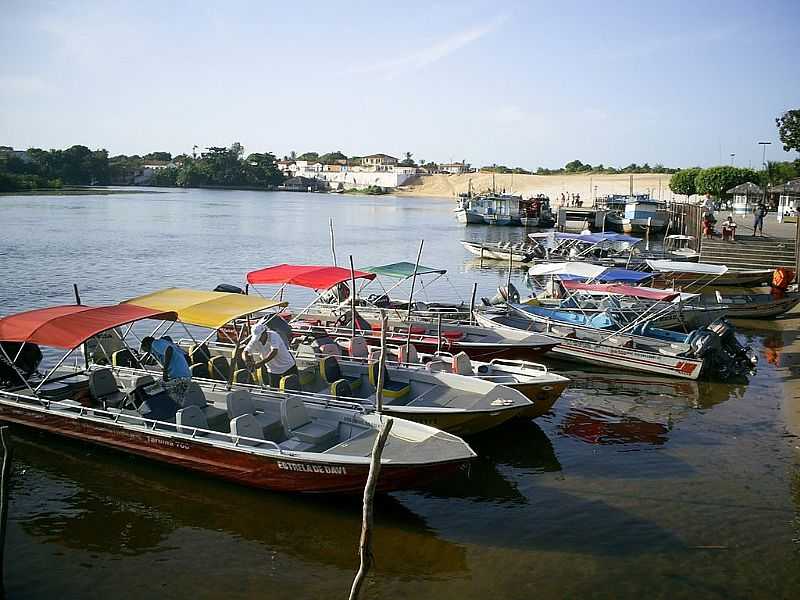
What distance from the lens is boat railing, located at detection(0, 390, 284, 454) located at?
9.94 metres

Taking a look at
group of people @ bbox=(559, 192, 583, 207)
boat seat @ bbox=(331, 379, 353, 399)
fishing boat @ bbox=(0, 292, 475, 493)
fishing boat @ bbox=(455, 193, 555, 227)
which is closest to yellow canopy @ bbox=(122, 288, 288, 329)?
fishing boat @ bbox=(0, 292, 475, 493)

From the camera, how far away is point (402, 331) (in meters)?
18.0

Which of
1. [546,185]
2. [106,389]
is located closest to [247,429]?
[106,389]

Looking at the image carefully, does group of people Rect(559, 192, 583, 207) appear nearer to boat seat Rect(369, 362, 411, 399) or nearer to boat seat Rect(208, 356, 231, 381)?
boat seat Rect(369, 362, 411, 399)

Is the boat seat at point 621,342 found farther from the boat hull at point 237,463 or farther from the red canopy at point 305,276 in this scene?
the boat hull at point 237,463

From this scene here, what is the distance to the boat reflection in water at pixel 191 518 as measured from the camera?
8.97 m

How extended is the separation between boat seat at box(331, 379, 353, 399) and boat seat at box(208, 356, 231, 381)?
1989 millimetres

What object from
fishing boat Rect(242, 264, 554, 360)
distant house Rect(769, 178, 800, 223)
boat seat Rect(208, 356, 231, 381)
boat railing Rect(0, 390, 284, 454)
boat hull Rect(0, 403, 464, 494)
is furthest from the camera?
distant house Rect(769, 178, 800, 223)

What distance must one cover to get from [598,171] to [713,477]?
490 feet

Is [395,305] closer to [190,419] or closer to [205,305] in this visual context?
[205,305]

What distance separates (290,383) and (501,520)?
4315 millimetres

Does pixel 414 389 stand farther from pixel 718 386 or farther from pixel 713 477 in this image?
pixel 718 386

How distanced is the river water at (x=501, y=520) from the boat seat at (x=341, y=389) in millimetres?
2294

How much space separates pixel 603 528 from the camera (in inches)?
380
